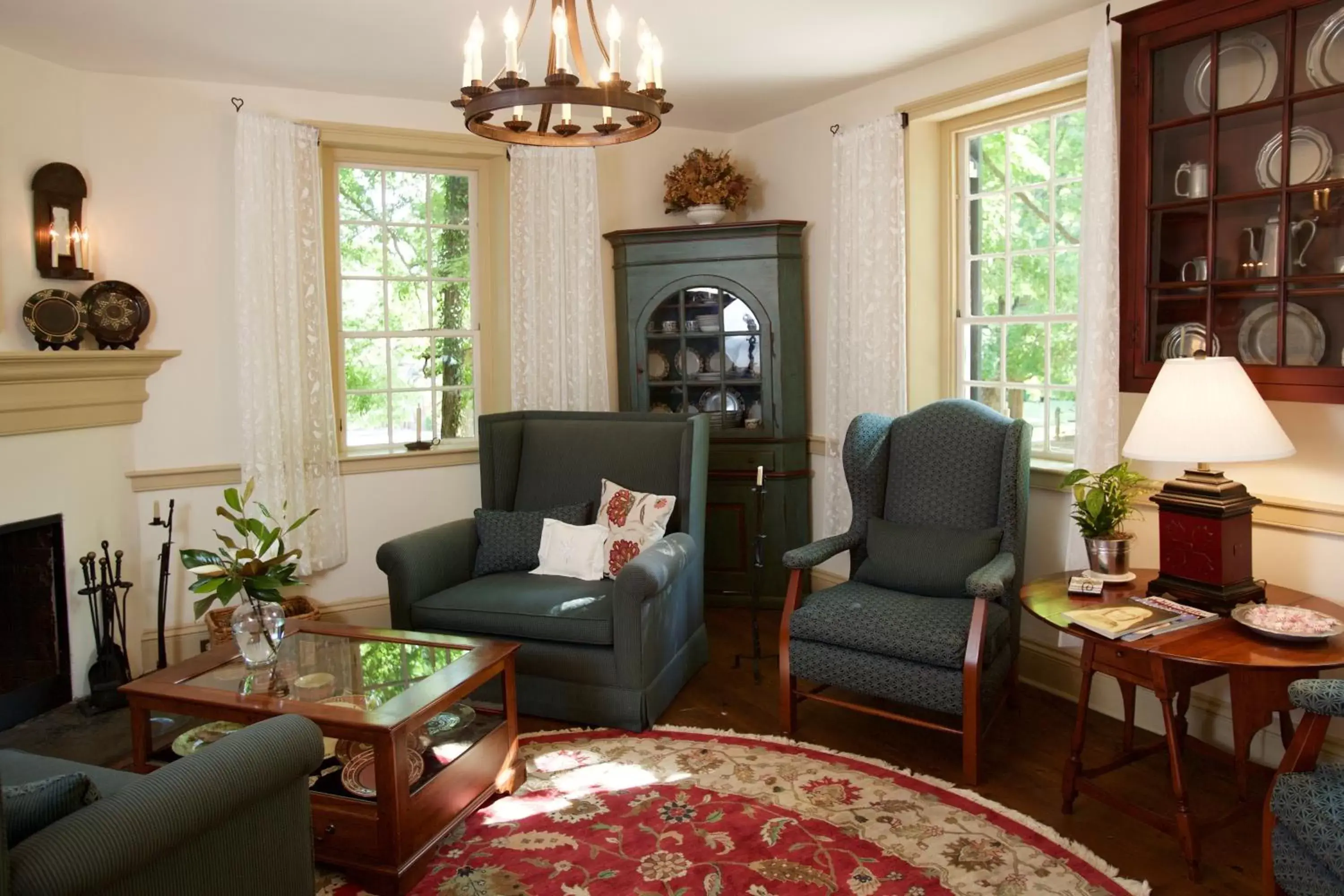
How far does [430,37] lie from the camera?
355 cm

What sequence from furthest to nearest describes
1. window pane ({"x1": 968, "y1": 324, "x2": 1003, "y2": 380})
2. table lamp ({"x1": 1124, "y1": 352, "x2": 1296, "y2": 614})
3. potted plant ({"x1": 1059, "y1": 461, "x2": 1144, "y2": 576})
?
window pane ({"x1": 968, "y1": 324, "x2": 1003, "y2": 380}) → potted plant ({"x1": 1059, "y1": 461, "x2": 1144, "y2": 576}) → table lamp ({"x1": 1124, "y1": 352, "x2": 1296, "y2": 614})

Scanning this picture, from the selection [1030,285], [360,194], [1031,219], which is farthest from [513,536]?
[1031,219]

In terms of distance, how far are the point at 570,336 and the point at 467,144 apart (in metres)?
1.03

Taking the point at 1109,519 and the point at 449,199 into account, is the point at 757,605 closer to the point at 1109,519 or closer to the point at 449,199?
the point at 1109,519

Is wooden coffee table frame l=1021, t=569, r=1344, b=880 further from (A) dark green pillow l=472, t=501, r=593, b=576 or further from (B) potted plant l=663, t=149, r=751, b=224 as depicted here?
(B) potted plant l=663, t=149, r=751, b=224

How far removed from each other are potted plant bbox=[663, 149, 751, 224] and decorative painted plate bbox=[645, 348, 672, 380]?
0.68 meters

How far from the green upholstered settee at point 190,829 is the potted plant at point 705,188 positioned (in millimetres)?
3363

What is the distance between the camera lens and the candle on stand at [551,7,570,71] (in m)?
2.04

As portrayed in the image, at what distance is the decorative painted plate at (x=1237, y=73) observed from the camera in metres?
2.64

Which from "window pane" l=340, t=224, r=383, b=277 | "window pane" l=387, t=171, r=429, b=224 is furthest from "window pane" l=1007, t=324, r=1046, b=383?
"window pane" l=340, t=224, r=383, b=277

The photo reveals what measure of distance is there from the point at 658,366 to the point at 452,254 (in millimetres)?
1154

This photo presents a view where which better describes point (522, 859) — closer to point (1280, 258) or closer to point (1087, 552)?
point (1087, 552)

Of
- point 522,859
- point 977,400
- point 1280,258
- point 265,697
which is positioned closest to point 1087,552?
point 1280,258

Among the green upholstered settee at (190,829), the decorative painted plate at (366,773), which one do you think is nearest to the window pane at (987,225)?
the decorative painted plate at (366,773)
